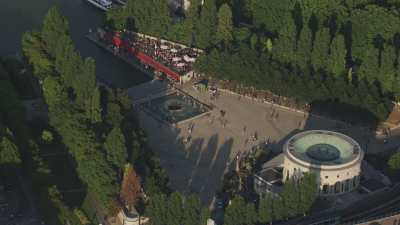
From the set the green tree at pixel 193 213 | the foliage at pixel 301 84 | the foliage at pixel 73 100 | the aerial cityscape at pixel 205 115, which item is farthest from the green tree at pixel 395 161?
the foliage at pixel 73 100

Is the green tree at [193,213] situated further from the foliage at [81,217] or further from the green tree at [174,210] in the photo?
the foliage at [81,217]

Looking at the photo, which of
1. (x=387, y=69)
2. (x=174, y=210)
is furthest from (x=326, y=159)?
(x=387, y=69)

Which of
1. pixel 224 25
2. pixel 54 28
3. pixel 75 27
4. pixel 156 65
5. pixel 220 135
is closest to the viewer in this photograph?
pixel 220 135

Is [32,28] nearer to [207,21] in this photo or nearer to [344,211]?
[207,21]

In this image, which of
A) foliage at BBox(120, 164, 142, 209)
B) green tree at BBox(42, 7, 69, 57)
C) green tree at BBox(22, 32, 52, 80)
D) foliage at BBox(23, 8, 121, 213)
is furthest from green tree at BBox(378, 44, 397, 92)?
green tree at BBox(22, 32, 52, 80)

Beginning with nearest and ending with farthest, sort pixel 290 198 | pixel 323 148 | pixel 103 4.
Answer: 1. pixel 290 198
2. pixel 323 148
3. pixel 103 4

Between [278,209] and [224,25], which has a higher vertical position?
[224,25]

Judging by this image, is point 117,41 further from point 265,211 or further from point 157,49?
point 265,211
